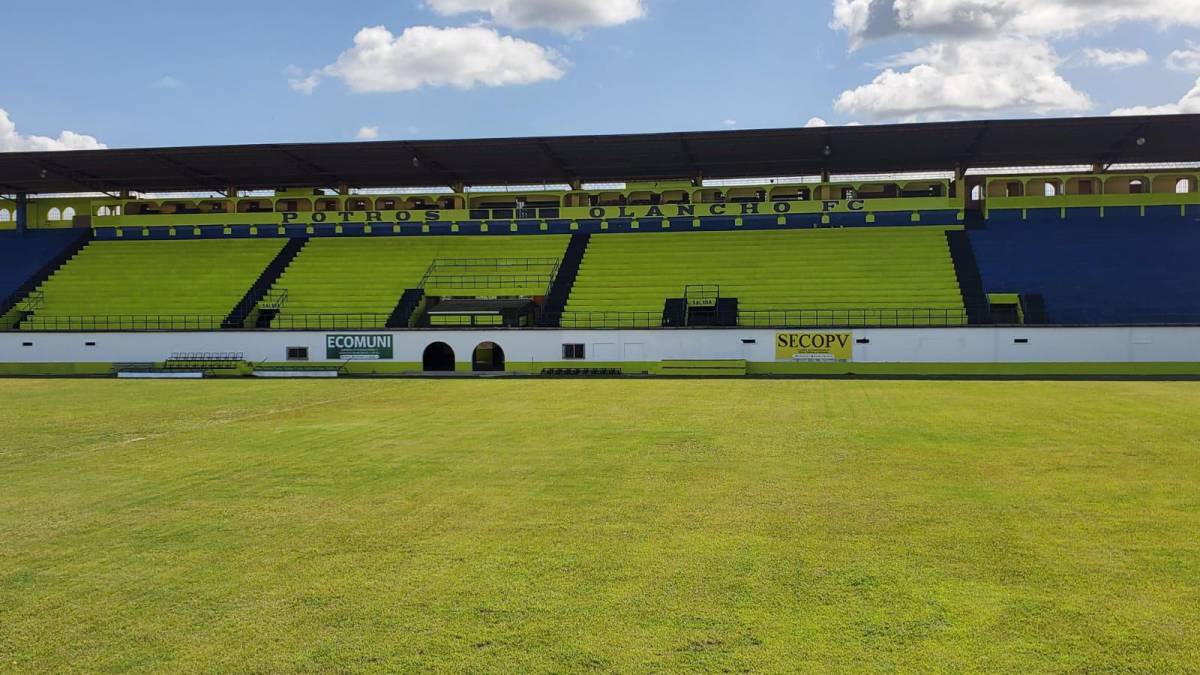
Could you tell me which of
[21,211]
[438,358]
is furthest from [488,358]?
[21,211]

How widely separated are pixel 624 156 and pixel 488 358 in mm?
13798

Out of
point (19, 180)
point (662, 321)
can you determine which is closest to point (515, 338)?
point (662, 321)

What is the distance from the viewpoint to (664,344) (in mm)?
32219

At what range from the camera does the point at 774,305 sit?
112 ft

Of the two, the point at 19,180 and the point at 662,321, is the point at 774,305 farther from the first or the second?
the point at 19,180

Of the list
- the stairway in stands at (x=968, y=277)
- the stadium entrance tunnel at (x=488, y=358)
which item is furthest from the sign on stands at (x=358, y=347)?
the stairway in stands at (x=968, y=277)

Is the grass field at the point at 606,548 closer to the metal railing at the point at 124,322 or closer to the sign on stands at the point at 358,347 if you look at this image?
the sign on stands at the point at 358,347

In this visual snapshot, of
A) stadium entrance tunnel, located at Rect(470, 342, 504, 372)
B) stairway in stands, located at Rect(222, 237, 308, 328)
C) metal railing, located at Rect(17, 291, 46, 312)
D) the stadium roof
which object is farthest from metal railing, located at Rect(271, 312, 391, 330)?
metal railing, located at Rect(17, 291, 46, 312)

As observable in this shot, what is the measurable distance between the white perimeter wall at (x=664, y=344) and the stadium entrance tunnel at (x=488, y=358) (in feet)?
2.49

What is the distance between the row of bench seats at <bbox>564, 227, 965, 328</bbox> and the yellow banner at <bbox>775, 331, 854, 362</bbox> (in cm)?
183

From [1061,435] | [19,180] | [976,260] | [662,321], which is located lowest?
[1061,435]

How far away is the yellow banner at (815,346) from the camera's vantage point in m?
31.3

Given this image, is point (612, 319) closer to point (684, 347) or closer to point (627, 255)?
point (684, 347)

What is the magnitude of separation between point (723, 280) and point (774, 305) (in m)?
3.31
